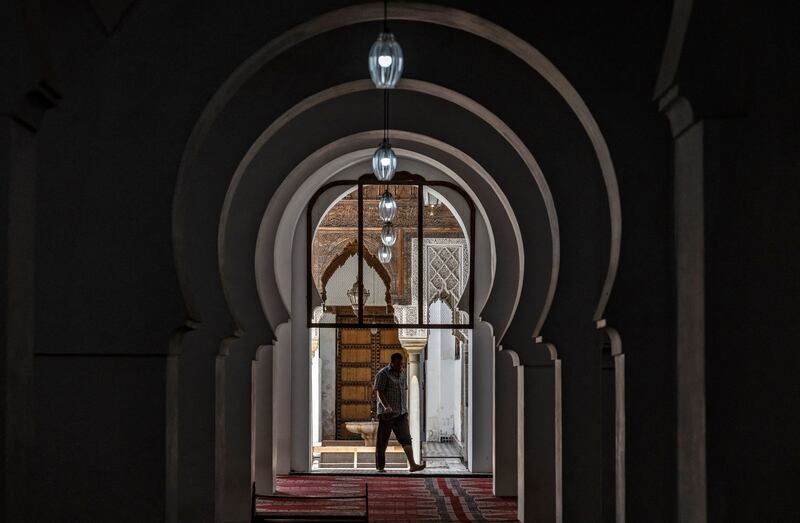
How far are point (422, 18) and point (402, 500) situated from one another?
7543 mm

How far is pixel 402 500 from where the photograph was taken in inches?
500

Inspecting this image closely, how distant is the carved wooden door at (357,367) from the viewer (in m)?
23.6

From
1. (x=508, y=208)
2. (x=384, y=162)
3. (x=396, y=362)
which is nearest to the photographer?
(x=384, y=162)

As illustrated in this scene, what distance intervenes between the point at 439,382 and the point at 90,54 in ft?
63.3

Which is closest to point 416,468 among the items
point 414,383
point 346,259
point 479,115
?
point 414,383

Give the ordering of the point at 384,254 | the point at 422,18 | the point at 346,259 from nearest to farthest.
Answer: the point at 422,18
the point at 384,254
the point at 346,259

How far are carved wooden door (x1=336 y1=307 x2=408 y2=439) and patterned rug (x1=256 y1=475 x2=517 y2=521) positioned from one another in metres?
8.56

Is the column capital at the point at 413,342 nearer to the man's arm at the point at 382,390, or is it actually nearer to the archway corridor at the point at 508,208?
the man's arm at the point at 382,390

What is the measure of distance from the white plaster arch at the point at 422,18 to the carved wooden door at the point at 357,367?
17.4 metres

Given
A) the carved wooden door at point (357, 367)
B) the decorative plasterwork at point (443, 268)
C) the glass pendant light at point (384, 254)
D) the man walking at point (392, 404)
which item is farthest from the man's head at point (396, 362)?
the carved wooden door at point (357, 367)

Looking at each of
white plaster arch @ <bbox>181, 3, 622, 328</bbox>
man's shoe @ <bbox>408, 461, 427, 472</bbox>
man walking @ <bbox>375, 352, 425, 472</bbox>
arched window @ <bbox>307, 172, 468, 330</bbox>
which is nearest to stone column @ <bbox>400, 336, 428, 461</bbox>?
arched window @ <bbox>307, 172, 468, 330</bbox>

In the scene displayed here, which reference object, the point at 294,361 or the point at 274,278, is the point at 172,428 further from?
the point at 294,361

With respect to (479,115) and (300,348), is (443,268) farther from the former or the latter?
(479,115)

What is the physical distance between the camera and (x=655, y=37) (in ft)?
A: 18.9
